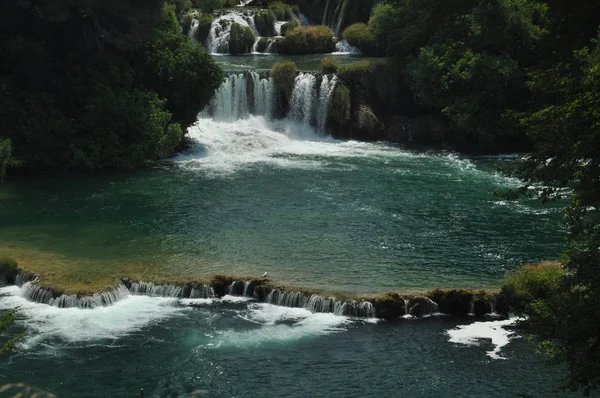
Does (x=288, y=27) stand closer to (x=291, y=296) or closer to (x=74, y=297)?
(x=291, y=296)

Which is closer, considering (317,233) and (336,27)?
(317,233)

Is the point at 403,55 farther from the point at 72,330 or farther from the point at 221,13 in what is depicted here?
the point at 72,330

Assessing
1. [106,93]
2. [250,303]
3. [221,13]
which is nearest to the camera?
[250,303]

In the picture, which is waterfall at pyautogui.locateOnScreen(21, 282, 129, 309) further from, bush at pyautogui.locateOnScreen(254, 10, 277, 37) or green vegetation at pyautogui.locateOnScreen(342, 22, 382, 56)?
bush at pyautogui.locateOnScreen(254, 10, 277, 37)

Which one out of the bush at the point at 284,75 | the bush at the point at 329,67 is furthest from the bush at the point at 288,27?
the bush at the point at 284,75

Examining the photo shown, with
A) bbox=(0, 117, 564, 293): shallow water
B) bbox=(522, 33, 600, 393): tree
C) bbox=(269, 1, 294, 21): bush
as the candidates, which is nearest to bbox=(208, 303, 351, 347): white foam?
bbox=(0, 117, 564, 293): shallow water

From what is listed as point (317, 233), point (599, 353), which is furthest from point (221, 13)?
point (599, 353)
